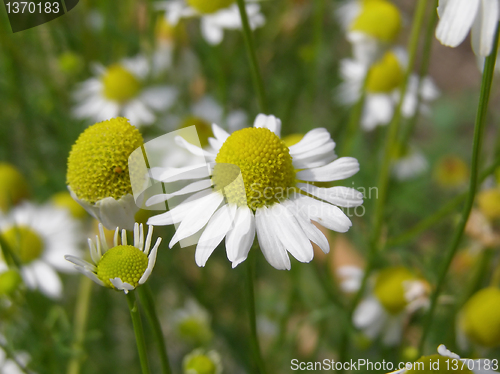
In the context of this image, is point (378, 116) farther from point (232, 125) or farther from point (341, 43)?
point (341, 43)

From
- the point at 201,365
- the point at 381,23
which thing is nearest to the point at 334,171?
the point at 201,365

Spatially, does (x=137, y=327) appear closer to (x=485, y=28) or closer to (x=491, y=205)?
(x=485, y=28)

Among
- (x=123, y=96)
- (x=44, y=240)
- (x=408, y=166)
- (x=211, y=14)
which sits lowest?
(x=408, y=166)

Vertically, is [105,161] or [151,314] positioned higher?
[105,161]

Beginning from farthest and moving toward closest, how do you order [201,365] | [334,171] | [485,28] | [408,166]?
[408,166] < [201,365] < [334,171] < [485,28]

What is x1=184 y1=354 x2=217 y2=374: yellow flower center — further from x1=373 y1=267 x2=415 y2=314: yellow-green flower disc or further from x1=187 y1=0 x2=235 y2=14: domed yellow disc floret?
x1=187 y1=0 x2=235 y2=14: domed yellow disc floret

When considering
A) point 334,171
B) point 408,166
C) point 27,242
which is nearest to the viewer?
point 334,171

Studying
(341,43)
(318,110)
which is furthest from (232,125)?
(341,43)
